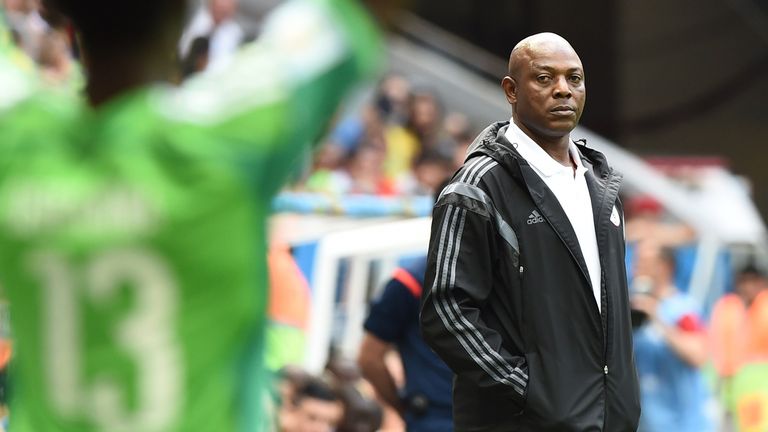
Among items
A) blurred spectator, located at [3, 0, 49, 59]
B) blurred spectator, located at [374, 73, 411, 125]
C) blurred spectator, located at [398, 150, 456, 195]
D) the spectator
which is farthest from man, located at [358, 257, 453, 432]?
blurred spectator, located at [374, 73, 411, 125]

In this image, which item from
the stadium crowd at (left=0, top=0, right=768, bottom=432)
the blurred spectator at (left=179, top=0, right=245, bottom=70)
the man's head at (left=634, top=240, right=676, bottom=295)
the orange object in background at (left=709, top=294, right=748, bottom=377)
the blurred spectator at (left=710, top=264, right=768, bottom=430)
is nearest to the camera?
the stadium crowd at (left=0, top=0, right=768, bottom=432)

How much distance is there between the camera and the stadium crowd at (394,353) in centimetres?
764

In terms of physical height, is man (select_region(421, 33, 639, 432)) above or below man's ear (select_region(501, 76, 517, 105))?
below

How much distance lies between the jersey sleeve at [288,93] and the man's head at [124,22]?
0.32ft

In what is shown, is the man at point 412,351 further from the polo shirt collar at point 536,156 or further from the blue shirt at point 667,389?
the blue shirt at point 667,389

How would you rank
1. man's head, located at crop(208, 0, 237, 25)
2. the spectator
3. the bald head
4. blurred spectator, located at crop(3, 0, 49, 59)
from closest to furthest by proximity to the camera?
the bald head → blurred spectator, located at crop(3, 0, 49, 59) → the spectator → man's head, located at crop(208, 0, 237, 25)

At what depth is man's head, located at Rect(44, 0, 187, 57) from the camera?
8.05ft

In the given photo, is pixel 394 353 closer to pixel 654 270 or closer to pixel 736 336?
pixel 654 270

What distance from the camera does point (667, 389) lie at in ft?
29.2

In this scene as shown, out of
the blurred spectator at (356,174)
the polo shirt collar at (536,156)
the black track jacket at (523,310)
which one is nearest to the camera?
the black track jacket at (523,310)

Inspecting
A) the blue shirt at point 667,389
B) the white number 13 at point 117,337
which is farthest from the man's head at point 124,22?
the blue shirt at point 667,389

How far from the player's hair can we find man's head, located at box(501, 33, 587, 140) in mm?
2414

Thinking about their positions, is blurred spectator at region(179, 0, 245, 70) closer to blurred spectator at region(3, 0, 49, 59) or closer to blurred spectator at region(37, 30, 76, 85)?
blurred spectator at region(3, 0, 49, 59)

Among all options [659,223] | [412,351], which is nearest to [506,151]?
[412,351]
